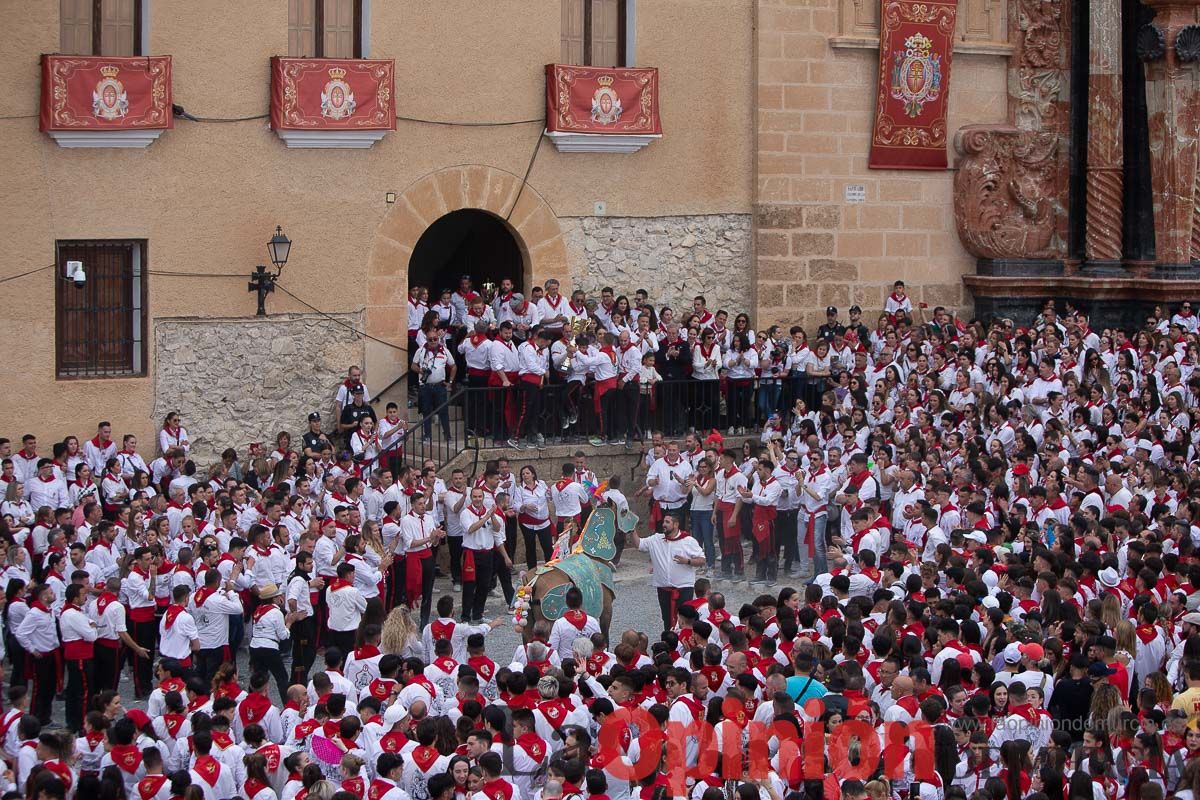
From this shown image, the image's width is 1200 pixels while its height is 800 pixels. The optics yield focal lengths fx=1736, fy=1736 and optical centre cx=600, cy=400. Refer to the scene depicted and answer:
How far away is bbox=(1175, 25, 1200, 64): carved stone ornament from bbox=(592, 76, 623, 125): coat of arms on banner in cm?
787

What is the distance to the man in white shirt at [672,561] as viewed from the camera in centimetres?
1631

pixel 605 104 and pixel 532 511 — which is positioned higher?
pixel 605 104

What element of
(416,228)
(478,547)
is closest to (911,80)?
(416,228)

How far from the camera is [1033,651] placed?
1238cm

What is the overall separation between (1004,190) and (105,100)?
41.7ft

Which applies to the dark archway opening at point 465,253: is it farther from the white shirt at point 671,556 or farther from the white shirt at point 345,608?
the white shirt at point 345,608

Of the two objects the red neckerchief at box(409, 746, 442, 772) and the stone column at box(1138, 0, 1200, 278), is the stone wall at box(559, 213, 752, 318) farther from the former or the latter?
the red neckerchief at box(409, 746, 442, 772)

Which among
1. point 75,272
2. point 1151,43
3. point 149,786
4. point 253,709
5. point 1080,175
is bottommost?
point 149,786

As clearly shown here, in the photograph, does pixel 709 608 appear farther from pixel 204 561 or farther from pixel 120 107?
pixel 120 107

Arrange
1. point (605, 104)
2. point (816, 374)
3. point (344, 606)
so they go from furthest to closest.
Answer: point (605, 104) → point (816, 374) → point (344, 606)

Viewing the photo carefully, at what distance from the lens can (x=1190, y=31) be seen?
24.0 m

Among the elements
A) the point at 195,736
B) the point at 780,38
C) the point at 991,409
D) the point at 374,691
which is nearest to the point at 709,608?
the point at 374,691

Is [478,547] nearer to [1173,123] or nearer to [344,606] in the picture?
[344,606]

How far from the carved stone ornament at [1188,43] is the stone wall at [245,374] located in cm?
1201
